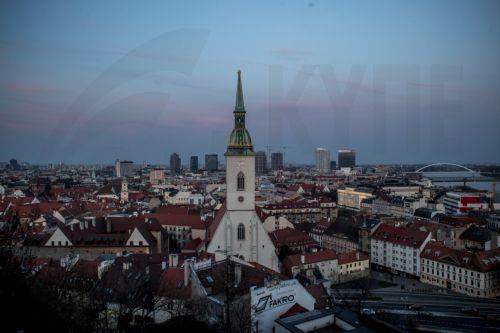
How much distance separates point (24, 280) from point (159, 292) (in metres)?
7.35

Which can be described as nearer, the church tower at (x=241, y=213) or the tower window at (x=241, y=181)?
the church tower at (x=241, y=213)

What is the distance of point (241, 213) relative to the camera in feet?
98.0

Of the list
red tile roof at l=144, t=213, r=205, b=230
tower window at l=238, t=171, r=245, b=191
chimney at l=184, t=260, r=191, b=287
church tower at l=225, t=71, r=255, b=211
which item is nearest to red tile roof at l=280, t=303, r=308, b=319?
chimney at l=184, t=260, r=191, b=287

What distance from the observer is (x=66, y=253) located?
34344 millimetres

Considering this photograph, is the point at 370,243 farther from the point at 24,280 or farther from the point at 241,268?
the point at 24,280

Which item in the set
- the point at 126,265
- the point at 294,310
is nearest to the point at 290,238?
the point at 126,265

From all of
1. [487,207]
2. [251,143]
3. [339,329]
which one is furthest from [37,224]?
[487,207]

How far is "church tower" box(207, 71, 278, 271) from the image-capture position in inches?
1168

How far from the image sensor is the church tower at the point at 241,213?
2966 cm

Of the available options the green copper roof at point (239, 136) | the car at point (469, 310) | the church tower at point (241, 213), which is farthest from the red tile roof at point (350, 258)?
the green copper roof at point (239, 136)

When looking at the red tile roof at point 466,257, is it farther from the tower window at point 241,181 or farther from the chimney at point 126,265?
the chimney at point 126,265

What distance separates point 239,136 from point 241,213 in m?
4.96

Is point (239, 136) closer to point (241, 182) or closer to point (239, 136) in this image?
point (239, 136)

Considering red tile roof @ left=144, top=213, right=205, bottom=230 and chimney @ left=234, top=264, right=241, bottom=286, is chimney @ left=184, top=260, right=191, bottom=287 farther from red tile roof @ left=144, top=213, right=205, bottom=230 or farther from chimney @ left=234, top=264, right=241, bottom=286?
red tile roof @ left=144, top=213, right=205, bottom=230
